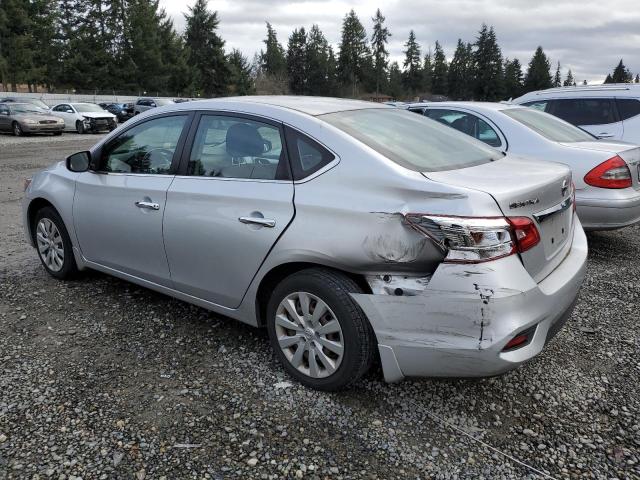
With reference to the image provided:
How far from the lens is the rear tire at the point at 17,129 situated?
74.6 feet

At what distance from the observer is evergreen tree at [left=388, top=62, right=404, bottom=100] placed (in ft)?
338

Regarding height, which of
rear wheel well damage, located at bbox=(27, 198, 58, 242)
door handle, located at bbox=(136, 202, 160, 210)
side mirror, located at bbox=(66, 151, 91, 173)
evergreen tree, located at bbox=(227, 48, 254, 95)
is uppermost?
evergreen tree, located at bbox=(227, 48, 254, 95)

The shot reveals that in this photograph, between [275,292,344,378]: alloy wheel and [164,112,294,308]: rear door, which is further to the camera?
[164,112,294,308]: rear door

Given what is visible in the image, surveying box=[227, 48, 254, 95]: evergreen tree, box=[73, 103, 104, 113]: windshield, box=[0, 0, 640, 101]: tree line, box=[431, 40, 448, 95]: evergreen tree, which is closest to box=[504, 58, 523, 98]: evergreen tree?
box=[0, 0, 640, 101]: tree line

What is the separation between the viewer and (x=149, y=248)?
361 cm

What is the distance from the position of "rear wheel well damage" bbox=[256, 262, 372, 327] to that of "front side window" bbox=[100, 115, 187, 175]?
1.13 m

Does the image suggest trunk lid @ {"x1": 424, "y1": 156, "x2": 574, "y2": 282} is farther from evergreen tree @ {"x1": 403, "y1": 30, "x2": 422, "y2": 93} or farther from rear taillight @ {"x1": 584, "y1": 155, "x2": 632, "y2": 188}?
evergreen tree @ {"x1": 403, "y1": 30, "x2": 422, "y2": 93}

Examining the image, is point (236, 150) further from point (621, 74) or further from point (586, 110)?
point (621, 74)

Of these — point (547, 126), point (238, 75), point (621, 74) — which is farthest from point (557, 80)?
point (547, 126)

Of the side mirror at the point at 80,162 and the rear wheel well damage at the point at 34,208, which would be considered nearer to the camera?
the side mirror at the point at 80,162

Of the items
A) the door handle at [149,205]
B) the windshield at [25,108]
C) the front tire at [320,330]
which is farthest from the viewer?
the windshield at [25,108]

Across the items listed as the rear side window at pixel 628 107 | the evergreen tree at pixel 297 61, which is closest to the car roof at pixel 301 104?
the rear side window at pixel 628 107

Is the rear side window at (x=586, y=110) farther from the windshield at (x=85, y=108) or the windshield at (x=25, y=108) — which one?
the windshield at (x=85, y=108)

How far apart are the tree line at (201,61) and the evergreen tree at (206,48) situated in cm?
13
